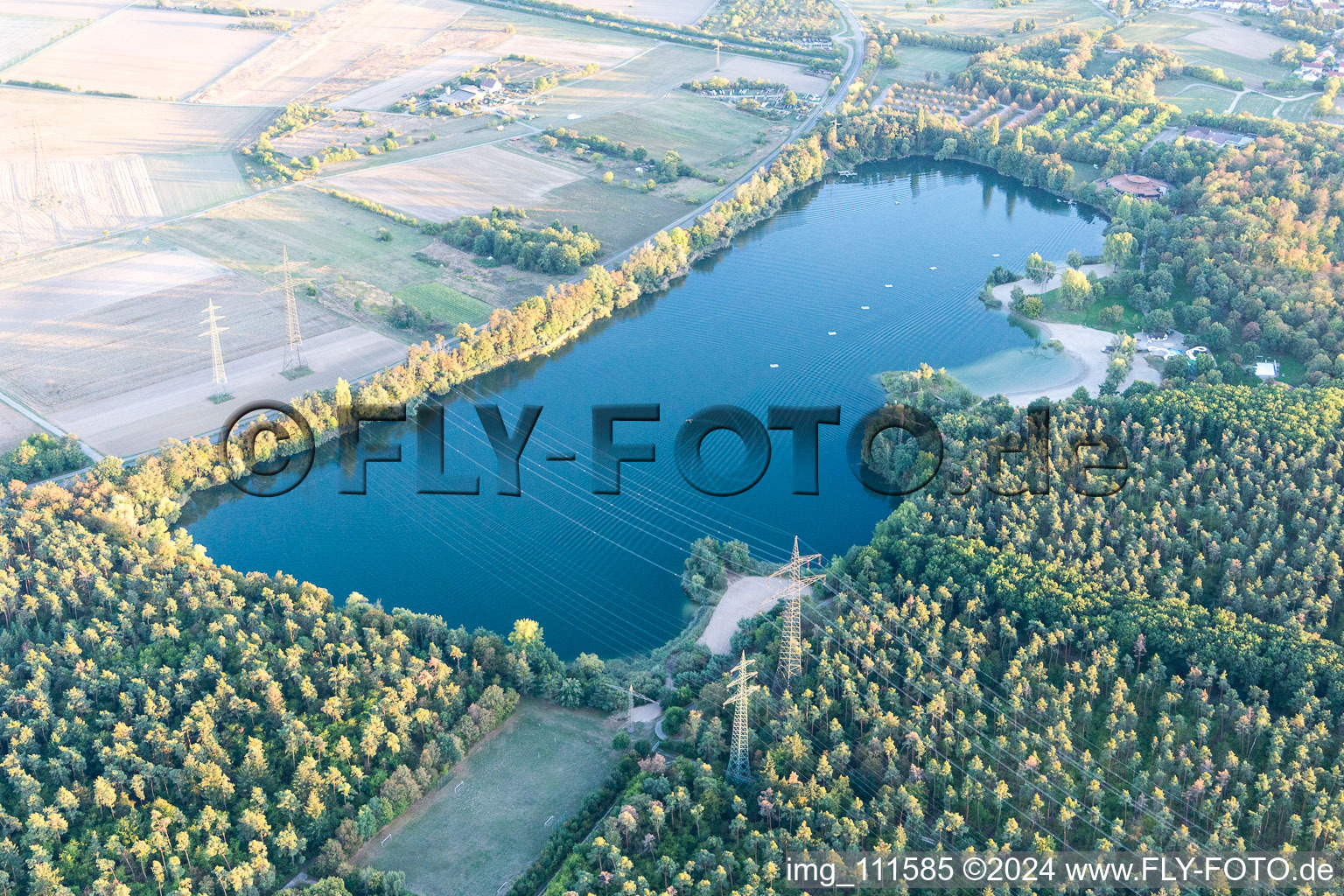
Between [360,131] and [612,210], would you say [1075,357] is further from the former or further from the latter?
[360,131]

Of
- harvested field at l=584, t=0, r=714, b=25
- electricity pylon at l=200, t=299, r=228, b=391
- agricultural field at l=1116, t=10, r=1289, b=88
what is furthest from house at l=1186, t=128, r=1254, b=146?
electricity pylon at l=200, t=299, r=228, b=391

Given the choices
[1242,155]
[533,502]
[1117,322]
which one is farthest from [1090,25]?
[533,502]

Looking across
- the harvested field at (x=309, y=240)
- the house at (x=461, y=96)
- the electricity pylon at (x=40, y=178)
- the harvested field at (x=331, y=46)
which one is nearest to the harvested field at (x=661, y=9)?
the harvested field at (x=331, y=46)

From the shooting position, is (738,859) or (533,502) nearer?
(738,859)

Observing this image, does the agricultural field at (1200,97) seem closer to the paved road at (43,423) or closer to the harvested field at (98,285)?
the harvested field at (98,285)

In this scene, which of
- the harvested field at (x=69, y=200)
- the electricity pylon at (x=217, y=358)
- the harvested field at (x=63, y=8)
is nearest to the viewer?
the electricity pylon at (x=217, y=358)

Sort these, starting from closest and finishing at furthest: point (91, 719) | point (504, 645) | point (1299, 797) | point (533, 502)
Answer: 1. point (1299, 797)
2. point (91, 719)
3. point (504, 645)
4. point (533, 502)

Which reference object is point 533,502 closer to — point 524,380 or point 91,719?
point 524,380
